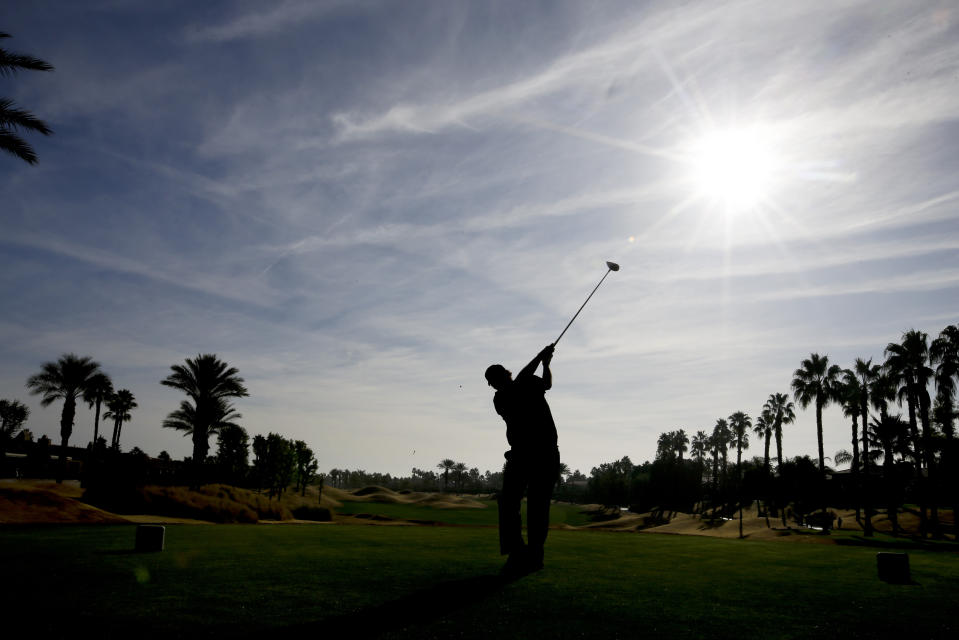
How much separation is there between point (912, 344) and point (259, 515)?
157ft

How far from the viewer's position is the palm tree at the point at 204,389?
141ft

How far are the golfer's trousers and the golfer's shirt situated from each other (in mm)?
124

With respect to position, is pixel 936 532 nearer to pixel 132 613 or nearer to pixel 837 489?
pixel 837 489

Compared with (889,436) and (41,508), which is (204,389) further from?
(889,436)

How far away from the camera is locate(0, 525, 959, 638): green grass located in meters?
5.18

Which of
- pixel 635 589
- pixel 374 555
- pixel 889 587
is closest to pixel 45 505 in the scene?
pixel 374 555

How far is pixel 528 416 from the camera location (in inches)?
330

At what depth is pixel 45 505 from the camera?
27.1 meters

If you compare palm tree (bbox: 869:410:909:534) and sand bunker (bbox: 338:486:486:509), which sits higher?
palm tree (bbox: 869:410:909:534)

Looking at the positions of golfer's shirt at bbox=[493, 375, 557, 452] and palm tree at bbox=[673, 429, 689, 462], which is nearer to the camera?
golfer's shirt at bbox=[493, 375, 557, 452]

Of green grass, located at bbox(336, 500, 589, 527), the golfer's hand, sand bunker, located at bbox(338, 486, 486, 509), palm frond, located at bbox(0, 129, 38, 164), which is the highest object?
palm frond, located at bbox(0, 129, 38, 164)

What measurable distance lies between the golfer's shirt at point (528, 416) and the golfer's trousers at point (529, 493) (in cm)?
12

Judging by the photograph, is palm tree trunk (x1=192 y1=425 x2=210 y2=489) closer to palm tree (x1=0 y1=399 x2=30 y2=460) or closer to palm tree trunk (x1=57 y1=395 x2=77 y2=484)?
palm tree trunk (x1=57 y1=395 x2=77 y2=484)

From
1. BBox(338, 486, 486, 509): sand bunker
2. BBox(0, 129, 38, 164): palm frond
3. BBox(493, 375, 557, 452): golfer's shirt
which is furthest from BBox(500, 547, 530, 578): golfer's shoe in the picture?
BBox(338, 486, 486, 509): sand bunker
